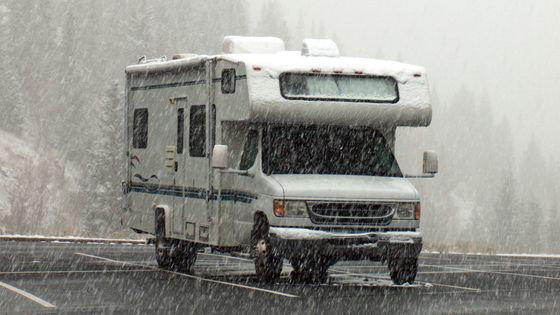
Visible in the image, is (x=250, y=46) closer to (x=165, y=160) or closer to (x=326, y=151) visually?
(x=326, y=151)

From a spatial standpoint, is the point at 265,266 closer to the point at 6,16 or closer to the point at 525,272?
the point at 525,272

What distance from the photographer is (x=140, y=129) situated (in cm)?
2108

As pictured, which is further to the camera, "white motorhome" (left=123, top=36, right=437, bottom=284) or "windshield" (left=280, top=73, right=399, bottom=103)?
"windshield" (left=280, top=73, right=399, bottom=103)

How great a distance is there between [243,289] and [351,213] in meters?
1.87

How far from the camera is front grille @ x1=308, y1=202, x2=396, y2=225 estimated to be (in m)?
16.5

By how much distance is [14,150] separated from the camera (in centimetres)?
10350

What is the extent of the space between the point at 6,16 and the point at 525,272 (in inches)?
3859

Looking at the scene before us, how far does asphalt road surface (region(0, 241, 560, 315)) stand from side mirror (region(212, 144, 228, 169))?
5.54ft

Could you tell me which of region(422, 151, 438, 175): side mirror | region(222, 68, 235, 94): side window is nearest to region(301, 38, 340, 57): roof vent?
region(222, 68, 235, 94): side window

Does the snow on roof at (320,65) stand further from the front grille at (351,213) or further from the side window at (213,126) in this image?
the front grille at (351,213)

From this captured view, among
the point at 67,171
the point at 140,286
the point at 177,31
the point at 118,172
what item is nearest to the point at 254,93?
the point at 140,286

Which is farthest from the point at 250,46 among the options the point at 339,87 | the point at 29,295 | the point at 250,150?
the point at 29,295

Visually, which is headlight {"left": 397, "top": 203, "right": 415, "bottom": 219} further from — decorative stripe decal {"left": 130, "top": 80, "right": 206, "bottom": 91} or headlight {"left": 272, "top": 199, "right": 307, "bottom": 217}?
decorative stripe decal {"left": 130, "top": 80, "right": 206, "bottom": 91}

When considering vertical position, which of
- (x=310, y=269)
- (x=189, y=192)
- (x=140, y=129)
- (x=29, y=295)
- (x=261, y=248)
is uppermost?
(x=140, y=129)
